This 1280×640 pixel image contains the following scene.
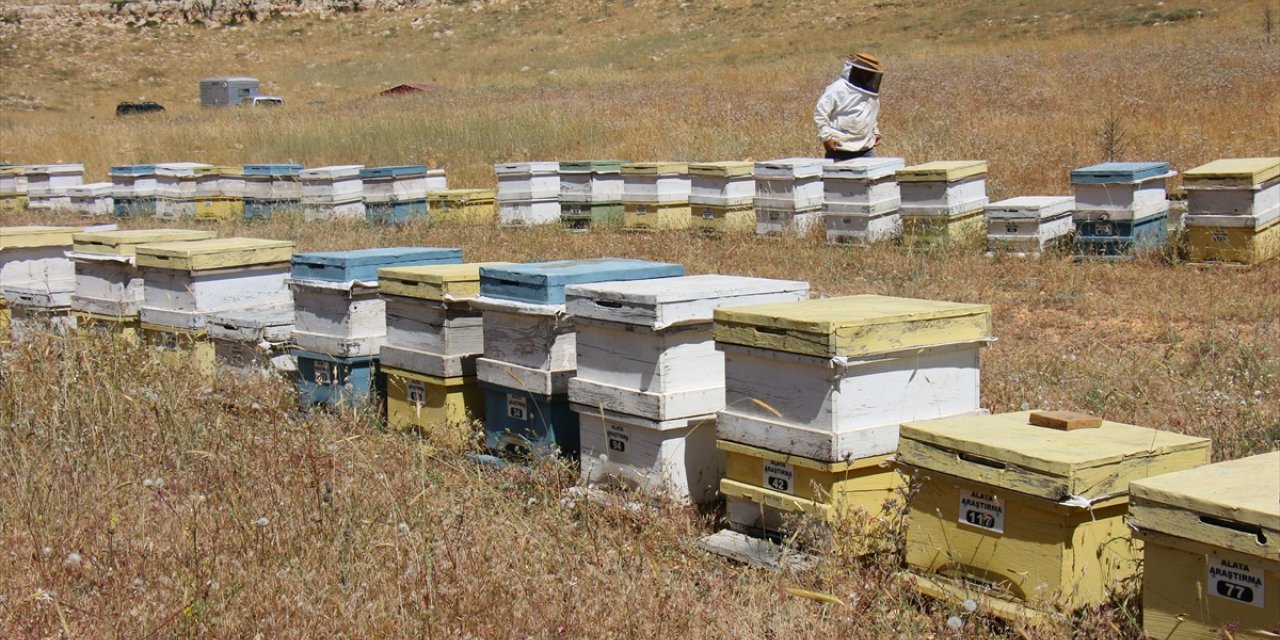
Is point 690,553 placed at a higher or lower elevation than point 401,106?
lower

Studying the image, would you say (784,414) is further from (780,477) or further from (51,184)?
(51,184)

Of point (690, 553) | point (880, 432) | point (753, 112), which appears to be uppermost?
point (753, 112)

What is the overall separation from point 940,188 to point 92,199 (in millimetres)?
12897

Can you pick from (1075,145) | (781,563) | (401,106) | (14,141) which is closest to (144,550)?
(781,563)

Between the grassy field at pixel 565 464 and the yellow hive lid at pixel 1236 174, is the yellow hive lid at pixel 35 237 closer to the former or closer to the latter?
the grassy field at pixel 565 464

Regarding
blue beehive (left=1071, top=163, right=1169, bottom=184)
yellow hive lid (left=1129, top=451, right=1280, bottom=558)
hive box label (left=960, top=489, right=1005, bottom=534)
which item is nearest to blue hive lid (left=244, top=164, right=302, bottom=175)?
blue beehive (left=1071, top=163, right=1169, bottom=184)

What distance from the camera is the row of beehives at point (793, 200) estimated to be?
9.44 m

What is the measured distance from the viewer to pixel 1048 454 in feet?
10.9

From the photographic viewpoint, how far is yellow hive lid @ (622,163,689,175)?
13117mm

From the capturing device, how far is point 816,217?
39.8ft

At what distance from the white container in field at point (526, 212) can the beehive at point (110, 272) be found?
22.6 ft

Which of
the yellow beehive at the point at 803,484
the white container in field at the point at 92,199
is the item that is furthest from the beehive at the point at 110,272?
the white container in field at the point at 92,199

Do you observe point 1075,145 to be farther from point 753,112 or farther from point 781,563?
point 781,563

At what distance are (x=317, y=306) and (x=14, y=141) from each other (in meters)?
24.6
